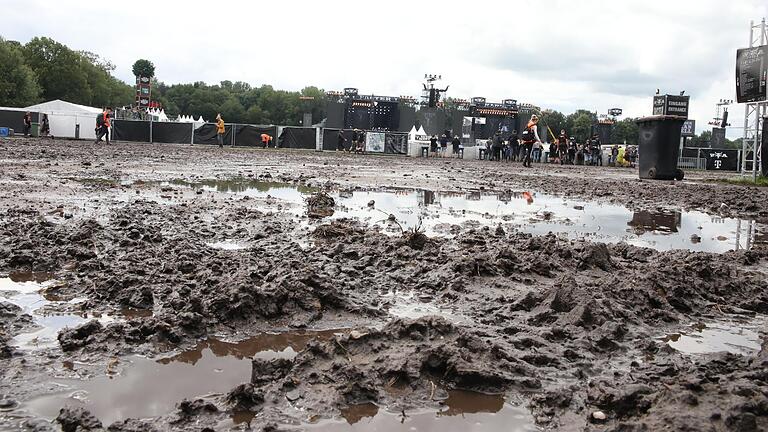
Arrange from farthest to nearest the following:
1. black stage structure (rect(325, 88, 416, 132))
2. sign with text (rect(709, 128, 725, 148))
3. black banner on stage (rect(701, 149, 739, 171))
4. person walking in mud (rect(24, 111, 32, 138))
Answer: sign with text (rect(709, 128, 725, 148)) < black stage structure (rect(325, 88, 416, 132)) < black banner on stage (rect(701, 149, 739, 171)) < person walking in mud (rect(24, 111, 32, 138))

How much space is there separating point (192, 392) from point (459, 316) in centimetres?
185

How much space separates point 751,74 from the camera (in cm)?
1925

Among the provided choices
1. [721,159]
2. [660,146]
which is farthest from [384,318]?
[721,159]

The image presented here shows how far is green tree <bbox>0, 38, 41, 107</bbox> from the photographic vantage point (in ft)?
235

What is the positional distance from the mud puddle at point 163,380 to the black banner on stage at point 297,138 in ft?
149

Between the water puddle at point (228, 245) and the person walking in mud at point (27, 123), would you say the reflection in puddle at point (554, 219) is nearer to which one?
the water puddle at point (228, 245)

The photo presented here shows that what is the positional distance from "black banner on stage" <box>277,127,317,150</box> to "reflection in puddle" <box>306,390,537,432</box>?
1824 inches

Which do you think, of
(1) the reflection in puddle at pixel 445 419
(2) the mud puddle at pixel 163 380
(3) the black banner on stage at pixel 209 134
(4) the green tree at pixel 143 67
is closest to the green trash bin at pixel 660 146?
(2) the mud puddle at pixel 163 380

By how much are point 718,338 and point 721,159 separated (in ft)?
160

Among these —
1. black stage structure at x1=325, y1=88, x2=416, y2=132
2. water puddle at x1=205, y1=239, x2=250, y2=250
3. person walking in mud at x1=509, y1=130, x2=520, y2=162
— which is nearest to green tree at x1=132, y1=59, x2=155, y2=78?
black stage structure at x1=325, y1=88, x2=416, y2=132

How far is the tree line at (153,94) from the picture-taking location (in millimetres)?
74688

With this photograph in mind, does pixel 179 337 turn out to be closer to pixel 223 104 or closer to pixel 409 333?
pixel 409 333

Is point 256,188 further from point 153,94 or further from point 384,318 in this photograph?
point 153,94

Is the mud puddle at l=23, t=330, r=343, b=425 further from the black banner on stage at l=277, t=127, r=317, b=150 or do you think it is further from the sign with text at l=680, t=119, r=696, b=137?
the sign with text at l=680, t=119, r=696, b=137
